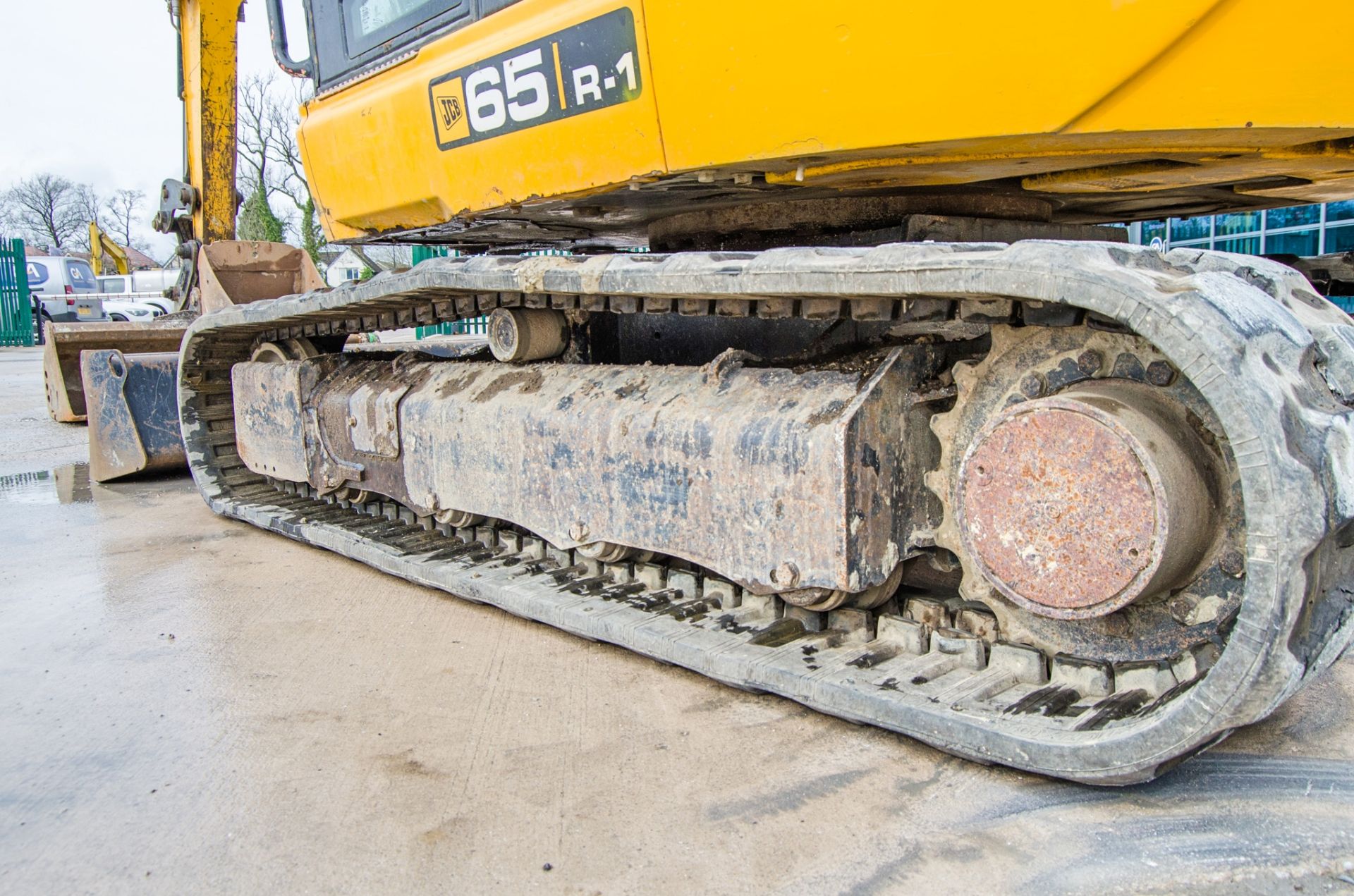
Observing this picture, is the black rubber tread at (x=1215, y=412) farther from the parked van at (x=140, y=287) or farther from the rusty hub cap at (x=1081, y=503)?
the parked van at (x=140, y=287)

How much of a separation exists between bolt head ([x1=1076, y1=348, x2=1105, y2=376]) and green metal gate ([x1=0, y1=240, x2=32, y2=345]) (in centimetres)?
2477

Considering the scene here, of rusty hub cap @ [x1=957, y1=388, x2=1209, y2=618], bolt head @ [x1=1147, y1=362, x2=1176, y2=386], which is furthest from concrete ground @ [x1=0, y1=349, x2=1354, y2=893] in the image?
bolt head @ [x1=1147, y1=362, x2=1176, y2=386]

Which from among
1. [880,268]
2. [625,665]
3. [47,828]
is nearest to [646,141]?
[880,268]

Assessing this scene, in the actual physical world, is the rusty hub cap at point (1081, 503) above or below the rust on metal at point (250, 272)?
below

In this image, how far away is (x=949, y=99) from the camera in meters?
2.21

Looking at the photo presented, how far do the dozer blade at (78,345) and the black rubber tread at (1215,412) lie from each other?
614 cm

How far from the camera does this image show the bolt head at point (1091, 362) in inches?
88.0

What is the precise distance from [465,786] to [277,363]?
9.72ft

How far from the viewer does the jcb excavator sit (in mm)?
1951

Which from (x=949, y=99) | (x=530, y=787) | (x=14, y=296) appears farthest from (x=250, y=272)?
(x=14, y=296)

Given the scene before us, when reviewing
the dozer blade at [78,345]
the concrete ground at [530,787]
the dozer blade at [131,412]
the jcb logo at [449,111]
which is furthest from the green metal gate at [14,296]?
the jcb logo at [449,111]

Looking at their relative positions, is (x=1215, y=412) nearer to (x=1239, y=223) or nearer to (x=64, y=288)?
(x=1239, y=223)

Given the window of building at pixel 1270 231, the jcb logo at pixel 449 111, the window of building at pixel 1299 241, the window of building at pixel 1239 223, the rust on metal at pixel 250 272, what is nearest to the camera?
the jcb logo at pixel 449 111

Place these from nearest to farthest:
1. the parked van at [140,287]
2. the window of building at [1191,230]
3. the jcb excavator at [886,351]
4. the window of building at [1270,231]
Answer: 1. the jcb excavator at [886,351]
2. the window of building at [1270,231]
3. the window of building at [1191,230]
4. the parked van at [140,287]
